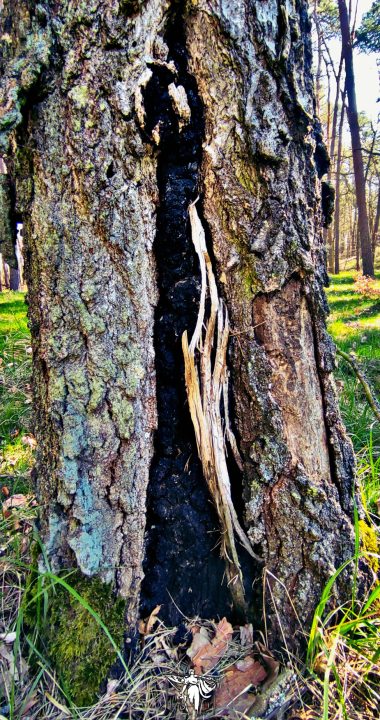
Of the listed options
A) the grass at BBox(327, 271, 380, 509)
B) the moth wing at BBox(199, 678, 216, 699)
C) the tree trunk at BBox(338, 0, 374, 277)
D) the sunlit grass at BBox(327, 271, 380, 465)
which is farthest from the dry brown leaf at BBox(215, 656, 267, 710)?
the tree trunk at BBox(338, 0, 374, 277)

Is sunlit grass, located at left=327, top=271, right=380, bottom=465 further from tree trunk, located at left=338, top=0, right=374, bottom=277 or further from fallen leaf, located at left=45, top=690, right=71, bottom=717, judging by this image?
tree trunk, located at left=338, top=0, right=374, bottom=277

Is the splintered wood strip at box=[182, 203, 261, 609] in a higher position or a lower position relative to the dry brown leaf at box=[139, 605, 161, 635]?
higher

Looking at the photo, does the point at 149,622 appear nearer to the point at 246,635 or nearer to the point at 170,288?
the point at 246,635

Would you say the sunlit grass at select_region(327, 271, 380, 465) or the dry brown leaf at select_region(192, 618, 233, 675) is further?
the sunlit grass at select_region(327, 271, 380, 465)

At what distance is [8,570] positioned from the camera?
147 centimetres

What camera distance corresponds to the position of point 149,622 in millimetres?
1251

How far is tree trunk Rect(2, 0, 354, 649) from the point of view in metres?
1.05

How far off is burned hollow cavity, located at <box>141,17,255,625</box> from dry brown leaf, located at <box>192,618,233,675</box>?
6 cm

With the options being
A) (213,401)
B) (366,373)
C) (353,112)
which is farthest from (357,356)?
(353,112)

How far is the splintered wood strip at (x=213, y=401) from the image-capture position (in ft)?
3.87

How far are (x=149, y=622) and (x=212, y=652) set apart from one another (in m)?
0.19

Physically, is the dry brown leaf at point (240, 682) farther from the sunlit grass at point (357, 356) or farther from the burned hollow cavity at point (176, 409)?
the sunlit grass at point (357, 356)

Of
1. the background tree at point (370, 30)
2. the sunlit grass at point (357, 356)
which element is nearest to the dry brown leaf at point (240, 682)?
the sunlit grass at point (357, 356)

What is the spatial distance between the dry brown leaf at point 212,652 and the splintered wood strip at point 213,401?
0.11 metres
